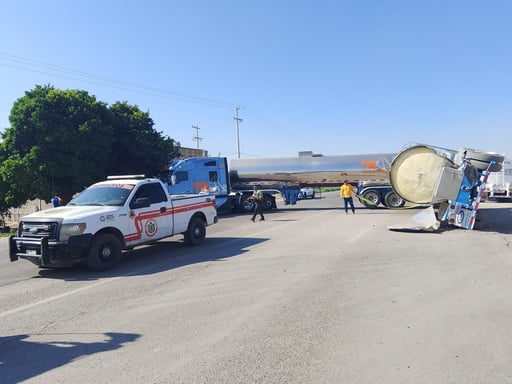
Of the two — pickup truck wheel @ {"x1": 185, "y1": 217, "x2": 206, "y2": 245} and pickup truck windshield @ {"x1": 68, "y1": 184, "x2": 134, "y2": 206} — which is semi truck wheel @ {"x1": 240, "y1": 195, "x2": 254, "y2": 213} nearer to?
pickup truck wheel @ {"x1": 185, "y1": 217, "x2": 206, "y2": 245}

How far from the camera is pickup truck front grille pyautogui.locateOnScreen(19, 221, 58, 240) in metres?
7.39

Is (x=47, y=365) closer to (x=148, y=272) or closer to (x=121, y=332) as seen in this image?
(x=121, y=332)

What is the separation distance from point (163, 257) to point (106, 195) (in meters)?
1.95

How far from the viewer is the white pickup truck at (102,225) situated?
7.36 m

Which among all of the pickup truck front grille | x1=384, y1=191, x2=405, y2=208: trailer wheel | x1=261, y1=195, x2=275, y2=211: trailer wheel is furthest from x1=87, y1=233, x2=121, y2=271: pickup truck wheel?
x1=384, y1=191, x2=405, y2=208: trailer wheel

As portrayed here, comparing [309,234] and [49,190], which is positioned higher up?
[49,190]

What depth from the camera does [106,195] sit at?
28.9 feet

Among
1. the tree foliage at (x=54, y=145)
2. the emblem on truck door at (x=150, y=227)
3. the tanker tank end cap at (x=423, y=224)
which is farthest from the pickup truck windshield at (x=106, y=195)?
the tree foliage at (x=54, y=145)

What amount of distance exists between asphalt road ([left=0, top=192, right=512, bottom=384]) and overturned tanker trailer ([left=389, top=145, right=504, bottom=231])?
3117mm

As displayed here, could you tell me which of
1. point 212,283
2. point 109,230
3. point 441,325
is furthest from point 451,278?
point 109,230

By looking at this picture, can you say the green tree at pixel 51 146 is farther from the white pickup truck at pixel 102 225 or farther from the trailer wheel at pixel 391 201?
the trailer wheel at pixel 391 201

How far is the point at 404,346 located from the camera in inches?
152

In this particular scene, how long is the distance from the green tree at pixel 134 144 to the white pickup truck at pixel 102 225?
48.6 ft

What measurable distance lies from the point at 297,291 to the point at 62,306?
349 centimetres
